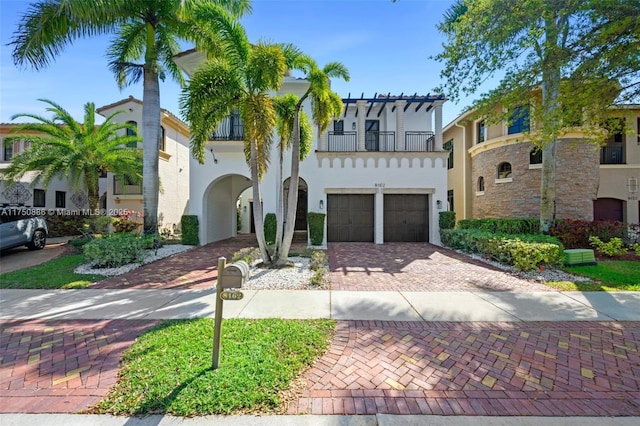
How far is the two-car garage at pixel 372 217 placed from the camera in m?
14.6

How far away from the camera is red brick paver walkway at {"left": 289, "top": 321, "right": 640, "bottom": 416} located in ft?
8.76

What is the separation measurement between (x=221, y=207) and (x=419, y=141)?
40.7 feet

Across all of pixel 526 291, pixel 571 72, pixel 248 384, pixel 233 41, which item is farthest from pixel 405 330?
pixel 571 72

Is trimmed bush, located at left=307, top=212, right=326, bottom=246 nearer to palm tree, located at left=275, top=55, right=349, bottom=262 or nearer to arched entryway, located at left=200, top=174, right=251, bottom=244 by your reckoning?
arched entryway, located at left=200, top=174, right=251, bottom=244

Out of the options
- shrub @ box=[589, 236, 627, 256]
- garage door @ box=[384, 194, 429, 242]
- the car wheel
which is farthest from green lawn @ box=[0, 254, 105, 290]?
shrub @ box=[589, 236, 627, 256]

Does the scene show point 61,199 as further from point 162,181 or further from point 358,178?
point 358,178

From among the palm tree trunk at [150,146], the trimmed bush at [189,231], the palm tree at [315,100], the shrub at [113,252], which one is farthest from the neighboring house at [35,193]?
the palm tree at [315,100]

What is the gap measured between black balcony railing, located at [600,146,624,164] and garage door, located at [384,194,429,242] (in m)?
11.2

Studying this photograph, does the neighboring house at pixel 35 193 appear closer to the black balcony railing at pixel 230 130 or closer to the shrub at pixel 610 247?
the black balcony railing at pixel 230 130

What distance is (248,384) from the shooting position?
2830mm

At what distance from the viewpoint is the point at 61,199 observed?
59.5 ft

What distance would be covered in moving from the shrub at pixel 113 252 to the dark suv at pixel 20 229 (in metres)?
4.46

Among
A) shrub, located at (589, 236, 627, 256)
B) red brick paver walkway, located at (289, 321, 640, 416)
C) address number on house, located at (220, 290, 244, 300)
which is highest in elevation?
address number on house, located at (220, 290, 244, 300)

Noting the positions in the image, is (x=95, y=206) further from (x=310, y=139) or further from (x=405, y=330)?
(x=405, y=330)
